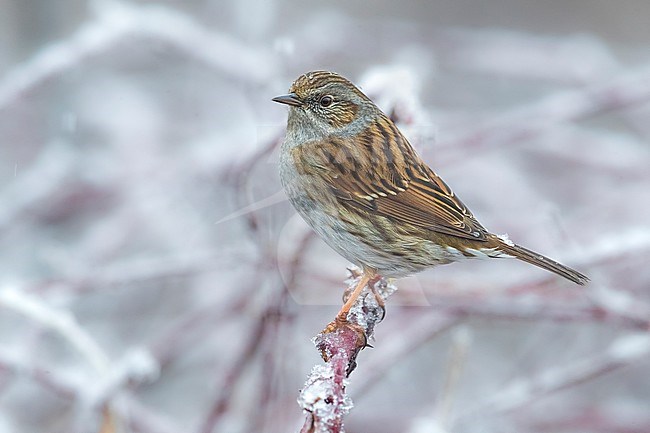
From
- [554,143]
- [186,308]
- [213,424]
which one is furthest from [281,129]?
[554,143]

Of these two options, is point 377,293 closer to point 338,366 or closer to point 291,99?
point 291,99

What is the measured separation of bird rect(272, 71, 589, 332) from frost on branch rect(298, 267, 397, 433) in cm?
15

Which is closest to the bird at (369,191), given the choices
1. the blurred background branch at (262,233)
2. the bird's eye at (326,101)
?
the bird's eye at (326,101)

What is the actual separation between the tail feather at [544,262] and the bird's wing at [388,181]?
8cm

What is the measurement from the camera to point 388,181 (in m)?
2.77

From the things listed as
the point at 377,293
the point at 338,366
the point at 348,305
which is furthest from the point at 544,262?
the point at 338,366

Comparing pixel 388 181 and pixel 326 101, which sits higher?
pixel 326 101

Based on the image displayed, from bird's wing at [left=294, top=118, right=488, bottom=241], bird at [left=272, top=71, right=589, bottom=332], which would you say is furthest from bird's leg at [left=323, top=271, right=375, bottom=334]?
bird's wing at [left=294, top=118, right=488, bottom=241]

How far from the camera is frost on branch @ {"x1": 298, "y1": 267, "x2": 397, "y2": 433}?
1.45 m

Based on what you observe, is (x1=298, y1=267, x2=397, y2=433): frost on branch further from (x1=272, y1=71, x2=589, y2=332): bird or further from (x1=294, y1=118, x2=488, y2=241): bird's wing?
(x1=294, y1=118, x2=488, y2=241): bird's wing

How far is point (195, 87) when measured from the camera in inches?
239

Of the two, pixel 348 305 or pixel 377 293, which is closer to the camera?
pixel 348 305

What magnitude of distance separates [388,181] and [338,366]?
45.9 inches

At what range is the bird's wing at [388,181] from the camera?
2.67 m
